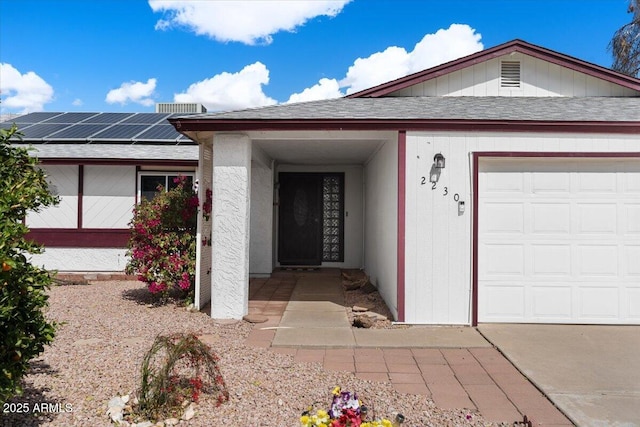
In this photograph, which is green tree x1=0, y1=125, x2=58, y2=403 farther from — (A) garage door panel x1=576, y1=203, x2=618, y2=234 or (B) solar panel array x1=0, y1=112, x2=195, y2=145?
(B) solar panel array x1=0, y1=112, x2=195, y2=145

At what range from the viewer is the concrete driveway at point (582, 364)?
124 inches

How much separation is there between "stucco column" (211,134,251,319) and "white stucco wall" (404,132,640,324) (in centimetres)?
234

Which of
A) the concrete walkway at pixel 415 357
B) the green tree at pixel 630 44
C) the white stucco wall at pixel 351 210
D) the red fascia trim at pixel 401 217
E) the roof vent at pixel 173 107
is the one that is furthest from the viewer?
the green tree at pixel 630 44

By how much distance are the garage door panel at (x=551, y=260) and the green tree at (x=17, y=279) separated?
18.4ft

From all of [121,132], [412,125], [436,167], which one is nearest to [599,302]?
[436,167]

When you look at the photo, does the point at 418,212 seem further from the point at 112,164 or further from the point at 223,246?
the point at 112,164

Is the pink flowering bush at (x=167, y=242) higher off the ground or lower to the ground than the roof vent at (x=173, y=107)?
lower

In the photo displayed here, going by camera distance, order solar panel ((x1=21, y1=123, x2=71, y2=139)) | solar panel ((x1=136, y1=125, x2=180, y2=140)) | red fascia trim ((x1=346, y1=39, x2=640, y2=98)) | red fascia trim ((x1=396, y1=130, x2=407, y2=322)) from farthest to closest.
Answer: solar panel ((x1=21, y1=123, x2=71, y2=139)) < solar panel ((x1=136, y1=125, x2=180, y2=140)) < red fascia trim ((x1=346, y1=39, x2=640, y2=98)) < red fascia trim ((x1=396, y1=130, x2=407, y2=322))

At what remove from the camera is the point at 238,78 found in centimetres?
6300

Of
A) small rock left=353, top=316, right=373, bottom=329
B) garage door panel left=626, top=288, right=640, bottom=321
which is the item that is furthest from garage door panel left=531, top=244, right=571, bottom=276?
small rock left=353, top=316, right=373, bottom=329

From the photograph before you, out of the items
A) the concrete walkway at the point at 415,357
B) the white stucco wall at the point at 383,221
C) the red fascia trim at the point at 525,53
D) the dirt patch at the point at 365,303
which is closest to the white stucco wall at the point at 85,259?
the concrete walkway at the point at 415,357

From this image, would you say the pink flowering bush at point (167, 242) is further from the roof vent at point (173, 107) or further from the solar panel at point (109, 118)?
the roof vent at point (173, 107)

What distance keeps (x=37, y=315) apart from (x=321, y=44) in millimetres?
16670

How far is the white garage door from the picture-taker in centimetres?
552
